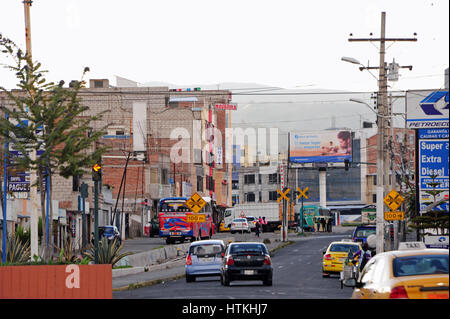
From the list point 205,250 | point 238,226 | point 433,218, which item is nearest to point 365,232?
point 433,218

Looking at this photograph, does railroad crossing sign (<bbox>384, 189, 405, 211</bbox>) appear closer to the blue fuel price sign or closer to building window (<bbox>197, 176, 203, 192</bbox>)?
the blue fuel price sign

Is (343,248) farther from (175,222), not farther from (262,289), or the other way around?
(175,222)

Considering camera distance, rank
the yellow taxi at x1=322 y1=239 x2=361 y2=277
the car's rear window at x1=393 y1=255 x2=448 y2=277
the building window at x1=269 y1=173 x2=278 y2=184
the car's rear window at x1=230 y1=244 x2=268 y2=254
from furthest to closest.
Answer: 1. the building window at x1=269 y1=173 x2=278 y2=184
2. the yellow taxi at x1=322 y1=239 x2=361 y2=277
3. the car's rear window at x1=230 y1=244 x2=268 y2=254
4. the car's rear window at x1=393 y1=255 x2=448 y2=277

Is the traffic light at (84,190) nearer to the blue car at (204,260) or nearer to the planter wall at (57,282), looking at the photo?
the blue car at (204,260)

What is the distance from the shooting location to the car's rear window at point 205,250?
36438 millimetres

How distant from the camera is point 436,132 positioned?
4150 cm

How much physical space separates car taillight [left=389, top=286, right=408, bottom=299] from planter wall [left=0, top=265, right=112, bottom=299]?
11.2 meters

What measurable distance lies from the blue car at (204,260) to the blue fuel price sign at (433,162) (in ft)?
33.2

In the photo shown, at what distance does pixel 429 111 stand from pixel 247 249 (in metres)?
13.6

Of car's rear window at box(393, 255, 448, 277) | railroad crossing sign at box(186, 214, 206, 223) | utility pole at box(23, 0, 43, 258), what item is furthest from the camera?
railroad crossing sign at box(186, 214, 206, 223)

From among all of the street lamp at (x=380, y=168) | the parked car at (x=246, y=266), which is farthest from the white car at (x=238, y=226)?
the parked car at (x=246, y=266)

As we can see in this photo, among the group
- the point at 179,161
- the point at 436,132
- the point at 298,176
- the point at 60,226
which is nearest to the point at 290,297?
the point at 436,132

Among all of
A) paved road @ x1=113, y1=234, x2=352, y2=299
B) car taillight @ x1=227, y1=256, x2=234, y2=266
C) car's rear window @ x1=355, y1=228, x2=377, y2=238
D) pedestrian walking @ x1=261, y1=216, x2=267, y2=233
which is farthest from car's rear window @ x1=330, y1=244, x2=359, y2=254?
pedestrian walking @ x1=261, y1=216, x2=267, y2=233

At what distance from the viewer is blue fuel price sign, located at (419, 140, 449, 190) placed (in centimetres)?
4075
